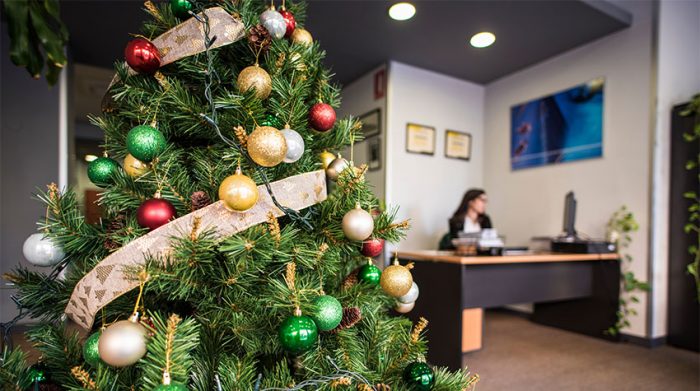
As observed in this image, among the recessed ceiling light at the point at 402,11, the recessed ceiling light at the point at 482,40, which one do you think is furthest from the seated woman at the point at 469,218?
the recessed ceiling light at the point at 402,11

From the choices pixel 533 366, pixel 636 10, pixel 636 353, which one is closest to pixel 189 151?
pixel 533 366

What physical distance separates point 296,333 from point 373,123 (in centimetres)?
319

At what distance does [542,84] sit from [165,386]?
3.64 metres

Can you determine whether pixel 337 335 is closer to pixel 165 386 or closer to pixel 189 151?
pixel 165 386

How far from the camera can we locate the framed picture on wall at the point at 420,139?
133 inches

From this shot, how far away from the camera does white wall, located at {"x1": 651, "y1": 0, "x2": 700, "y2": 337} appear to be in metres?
2.39

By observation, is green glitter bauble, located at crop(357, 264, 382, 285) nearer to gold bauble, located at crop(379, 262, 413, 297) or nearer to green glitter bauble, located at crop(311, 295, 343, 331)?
gold bauble, located at crop(379, 262, 413, 297)

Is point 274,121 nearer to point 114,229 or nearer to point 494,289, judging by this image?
point 114,229

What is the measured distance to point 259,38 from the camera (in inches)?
23.3

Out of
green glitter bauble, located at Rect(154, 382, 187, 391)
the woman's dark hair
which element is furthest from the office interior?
green glitter bauble, located at Rect(154, 382, 187, 391)

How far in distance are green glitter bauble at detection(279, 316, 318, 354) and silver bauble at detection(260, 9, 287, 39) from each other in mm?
452

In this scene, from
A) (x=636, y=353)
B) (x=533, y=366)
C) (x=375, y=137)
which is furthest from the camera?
(x=375, y=137)

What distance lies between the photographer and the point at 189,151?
2.09ft

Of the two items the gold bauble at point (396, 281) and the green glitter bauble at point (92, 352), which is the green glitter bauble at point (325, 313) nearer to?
the gold bauble at point (396, 281)
